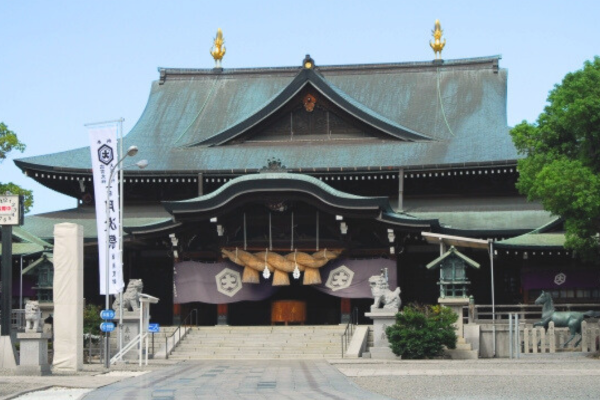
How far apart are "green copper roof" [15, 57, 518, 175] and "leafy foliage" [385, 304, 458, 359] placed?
940cm

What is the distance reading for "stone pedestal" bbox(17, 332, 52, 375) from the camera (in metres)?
27.5

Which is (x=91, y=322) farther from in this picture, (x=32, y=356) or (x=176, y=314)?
(x=32, y=356)

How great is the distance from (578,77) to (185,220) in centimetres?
1502

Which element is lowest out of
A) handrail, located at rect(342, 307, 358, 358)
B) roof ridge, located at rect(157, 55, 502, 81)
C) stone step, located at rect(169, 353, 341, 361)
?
stone step, located at rect(169, 353, 341, 361)

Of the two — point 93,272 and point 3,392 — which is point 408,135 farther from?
point 3,392

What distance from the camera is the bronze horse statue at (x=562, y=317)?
3453 centimetres

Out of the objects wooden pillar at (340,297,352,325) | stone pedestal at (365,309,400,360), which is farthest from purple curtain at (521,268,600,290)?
wooden pillar at (340,297,352,325)

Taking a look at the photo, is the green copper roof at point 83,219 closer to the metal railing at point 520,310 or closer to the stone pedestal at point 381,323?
the stone pedestal at point 381,323

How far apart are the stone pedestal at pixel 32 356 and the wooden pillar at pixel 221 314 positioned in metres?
13.9

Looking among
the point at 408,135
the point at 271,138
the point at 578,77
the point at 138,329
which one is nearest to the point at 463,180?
the point at 408,135

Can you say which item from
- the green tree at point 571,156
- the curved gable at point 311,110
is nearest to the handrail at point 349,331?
the green tree at point 571,156

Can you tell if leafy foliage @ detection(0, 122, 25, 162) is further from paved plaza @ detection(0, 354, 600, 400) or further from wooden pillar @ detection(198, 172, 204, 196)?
Answer: paved plaza @ detection(0, 354, 600, 400)

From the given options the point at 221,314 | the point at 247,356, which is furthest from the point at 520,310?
the point at 221,314

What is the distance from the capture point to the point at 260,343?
124ft
